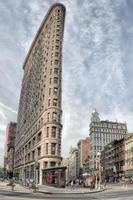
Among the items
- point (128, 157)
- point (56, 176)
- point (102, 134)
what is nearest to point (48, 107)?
point (56, 176)

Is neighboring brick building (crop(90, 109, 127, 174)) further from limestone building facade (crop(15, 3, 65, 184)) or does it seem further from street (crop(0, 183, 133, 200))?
street (crop(0, 183, 133, 200))

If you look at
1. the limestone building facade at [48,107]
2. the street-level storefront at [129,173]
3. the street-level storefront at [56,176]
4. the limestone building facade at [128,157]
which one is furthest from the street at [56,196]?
the limestone building facade at [128,157]

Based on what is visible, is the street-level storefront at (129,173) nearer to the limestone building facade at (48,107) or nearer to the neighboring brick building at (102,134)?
the limestone building facade at (48,107)

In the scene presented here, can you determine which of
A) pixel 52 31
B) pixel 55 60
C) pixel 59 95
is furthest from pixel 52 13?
pixel 59 95

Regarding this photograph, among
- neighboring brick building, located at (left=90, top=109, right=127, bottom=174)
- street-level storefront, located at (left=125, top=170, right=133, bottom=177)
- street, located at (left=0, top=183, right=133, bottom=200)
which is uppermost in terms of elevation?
neighboring brick building, located at (left=90, top=109, right=127, bottom=174)

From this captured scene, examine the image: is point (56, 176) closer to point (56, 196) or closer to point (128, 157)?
point (56, 196)

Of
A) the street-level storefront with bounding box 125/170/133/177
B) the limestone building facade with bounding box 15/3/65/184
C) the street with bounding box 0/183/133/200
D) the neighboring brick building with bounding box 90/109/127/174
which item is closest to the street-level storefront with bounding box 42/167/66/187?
the limestone building facade with bounding box 15/3/65/184

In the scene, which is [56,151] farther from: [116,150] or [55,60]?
[116,150]

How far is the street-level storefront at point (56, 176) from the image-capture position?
2206 inches

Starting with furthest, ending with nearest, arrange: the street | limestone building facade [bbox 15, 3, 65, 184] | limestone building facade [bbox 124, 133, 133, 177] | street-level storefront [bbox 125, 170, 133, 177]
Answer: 1. limestone building facade [bbox 124, 133, 133, 177]
2. street-level storefront [bbox 125, 170, 133, 177]
3. limestone building facade [bbox 15, 3, 65, 184]
4. the street

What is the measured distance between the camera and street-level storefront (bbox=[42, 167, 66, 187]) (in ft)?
184

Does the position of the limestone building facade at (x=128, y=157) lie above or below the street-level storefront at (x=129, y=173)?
above

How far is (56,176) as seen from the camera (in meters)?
→ 57.5

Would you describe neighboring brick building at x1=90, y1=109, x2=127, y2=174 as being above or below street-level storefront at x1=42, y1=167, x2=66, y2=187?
above
